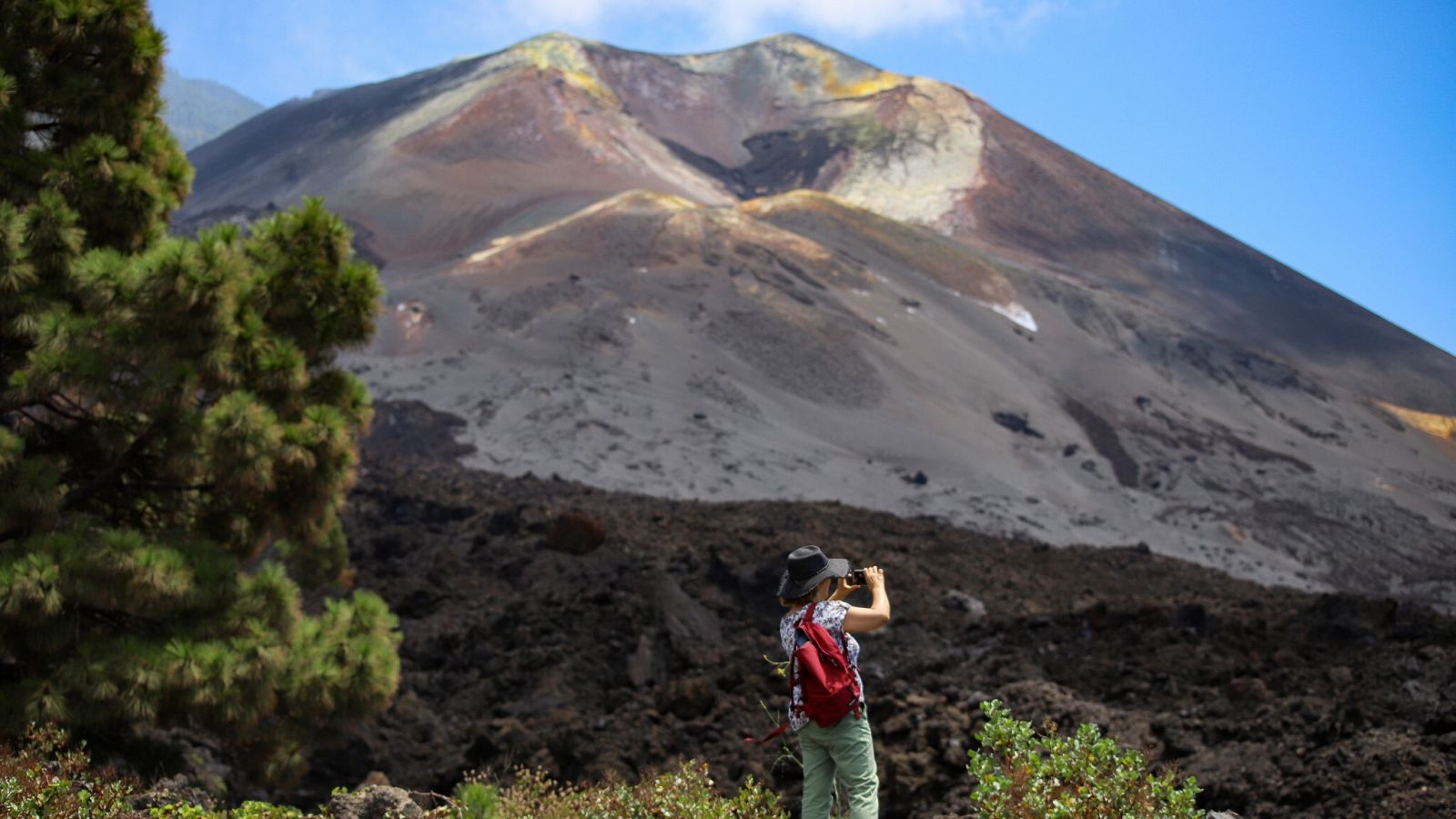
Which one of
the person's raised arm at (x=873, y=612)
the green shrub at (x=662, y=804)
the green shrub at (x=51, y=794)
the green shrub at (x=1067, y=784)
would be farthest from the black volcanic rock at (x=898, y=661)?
the green shrub at (x=51, y=794)

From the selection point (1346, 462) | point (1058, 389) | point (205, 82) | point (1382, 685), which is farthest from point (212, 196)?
point (205, 82)

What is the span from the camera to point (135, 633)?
7.17 metres

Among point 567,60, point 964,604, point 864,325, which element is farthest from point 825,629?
point 567,60

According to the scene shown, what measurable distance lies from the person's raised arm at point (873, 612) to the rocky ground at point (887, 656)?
762 mm

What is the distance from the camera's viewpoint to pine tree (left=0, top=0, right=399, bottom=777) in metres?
6.83

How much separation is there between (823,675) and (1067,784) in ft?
3.71

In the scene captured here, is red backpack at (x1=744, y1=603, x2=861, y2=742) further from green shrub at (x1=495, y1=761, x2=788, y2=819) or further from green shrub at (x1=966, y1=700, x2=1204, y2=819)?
green shrub at (x1=495, y1=761, x2=788, y2=819)

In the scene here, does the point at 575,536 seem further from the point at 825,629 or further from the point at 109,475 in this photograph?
the point at 825,629

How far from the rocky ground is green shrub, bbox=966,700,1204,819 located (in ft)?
2.51

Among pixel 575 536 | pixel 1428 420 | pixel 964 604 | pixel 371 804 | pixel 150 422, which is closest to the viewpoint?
pixel 371 804

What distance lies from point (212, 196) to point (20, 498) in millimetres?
47670

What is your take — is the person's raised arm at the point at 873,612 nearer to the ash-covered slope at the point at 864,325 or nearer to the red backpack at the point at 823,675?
the red backpack at the point at 823,675

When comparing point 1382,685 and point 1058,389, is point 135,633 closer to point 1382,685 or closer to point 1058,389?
point 1382,685

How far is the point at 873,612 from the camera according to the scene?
3645 mm
